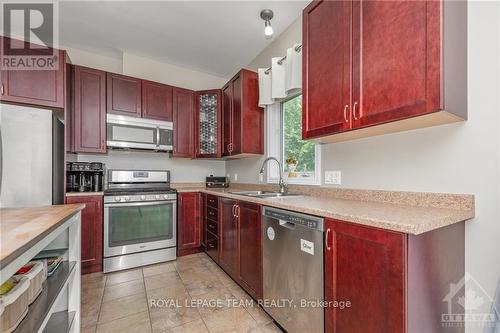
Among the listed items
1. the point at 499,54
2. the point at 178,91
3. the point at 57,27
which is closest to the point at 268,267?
the point at 499,54

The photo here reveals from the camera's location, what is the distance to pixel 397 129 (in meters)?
1.42

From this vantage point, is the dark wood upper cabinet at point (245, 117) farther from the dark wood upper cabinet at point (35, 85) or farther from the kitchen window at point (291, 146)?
the dark wood upper cabinet at point (35, 85)

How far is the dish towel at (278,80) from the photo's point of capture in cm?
245

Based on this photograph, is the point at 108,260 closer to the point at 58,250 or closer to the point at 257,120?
the point at 58,250

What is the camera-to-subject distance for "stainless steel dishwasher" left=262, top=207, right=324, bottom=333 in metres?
1.27

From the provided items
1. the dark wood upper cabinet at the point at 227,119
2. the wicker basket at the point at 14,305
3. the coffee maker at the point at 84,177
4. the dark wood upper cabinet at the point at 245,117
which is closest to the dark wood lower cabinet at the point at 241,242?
the dark wood upper cabinet at the point at 245,117

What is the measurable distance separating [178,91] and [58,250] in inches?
97.9

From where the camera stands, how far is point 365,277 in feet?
3.33

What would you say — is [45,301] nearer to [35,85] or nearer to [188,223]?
[188,223]

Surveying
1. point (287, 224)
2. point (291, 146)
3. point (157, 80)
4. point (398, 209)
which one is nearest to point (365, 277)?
point (398, 209)

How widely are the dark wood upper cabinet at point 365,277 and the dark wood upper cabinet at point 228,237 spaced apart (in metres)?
1.14

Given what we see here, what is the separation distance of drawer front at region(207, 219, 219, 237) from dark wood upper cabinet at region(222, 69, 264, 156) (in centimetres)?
94

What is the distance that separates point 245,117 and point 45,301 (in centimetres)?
238

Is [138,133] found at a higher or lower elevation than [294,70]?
lower
